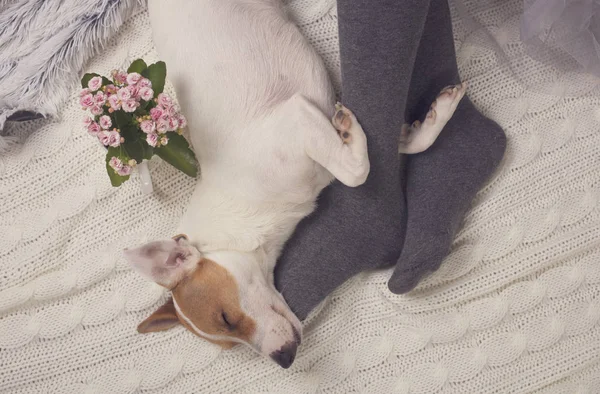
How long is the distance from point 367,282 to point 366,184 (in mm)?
314

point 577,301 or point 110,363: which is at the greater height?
point 110,363

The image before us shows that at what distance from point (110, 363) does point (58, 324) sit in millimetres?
178

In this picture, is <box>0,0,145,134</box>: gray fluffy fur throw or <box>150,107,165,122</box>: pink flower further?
<box>0,0,145,134</box>: gray fluffy fur throw

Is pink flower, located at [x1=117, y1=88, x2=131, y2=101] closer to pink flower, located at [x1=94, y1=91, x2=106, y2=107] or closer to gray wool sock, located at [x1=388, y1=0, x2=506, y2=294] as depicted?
pink flower, located at [x1=94, y1=91, x2=106, y2=107]

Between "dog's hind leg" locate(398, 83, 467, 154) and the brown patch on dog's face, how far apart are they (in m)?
0.56

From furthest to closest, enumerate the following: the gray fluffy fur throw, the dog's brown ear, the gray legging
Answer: the gray fluffy fur throw
the dog's brown ear
the gray legging

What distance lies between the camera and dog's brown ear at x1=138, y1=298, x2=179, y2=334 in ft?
5.16

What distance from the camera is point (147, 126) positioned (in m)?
1.39

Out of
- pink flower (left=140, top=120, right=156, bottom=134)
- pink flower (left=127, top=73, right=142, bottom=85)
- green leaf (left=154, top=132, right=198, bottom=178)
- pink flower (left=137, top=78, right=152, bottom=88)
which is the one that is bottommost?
green leaf (left=154, top=132, right=198, bottom=178)

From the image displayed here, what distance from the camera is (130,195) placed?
1.69 m

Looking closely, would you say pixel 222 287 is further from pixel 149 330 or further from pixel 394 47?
pixel 394 47

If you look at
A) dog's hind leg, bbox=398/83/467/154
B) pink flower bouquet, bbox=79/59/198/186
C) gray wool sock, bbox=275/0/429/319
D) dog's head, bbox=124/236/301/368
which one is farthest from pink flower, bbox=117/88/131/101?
dog's hind leg, bbox=398/83/467/154

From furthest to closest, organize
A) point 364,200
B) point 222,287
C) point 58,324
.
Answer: point 58,324 < point 364,200 < point 222,287

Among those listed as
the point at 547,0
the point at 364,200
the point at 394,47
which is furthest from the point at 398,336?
the point at 547,0
